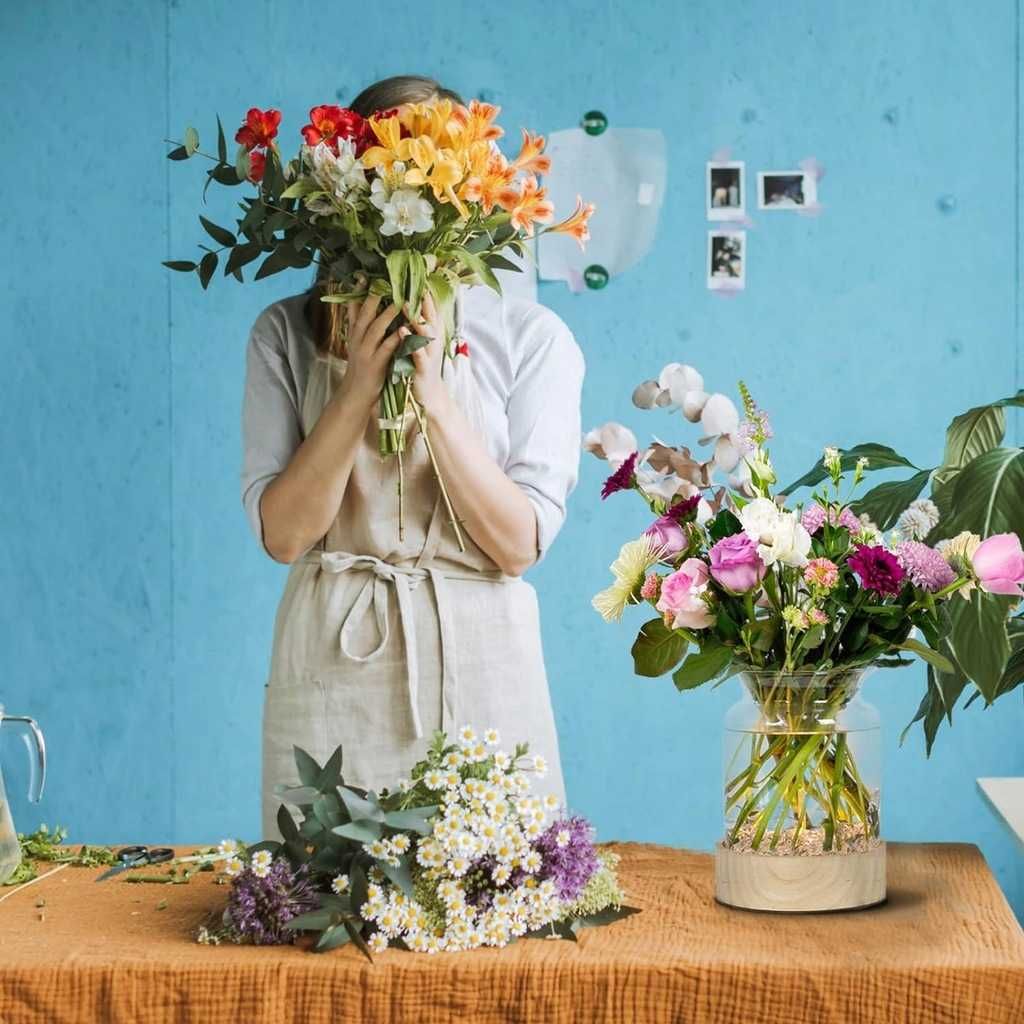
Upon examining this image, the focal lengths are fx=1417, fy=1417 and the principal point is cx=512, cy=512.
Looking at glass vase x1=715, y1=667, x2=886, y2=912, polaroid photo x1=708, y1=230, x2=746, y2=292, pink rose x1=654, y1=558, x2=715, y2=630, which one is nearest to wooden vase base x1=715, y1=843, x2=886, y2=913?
glass vase x1=715, y1=667, x2=886, y2=912

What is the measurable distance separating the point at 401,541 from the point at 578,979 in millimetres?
804

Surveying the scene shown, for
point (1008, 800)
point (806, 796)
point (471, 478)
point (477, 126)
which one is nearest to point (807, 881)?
point (806, 796)

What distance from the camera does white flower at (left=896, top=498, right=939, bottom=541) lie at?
1287 millimetres

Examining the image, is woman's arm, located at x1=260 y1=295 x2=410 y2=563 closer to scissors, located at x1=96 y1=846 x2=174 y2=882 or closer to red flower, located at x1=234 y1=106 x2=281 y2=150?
red flower, located at x1=234 y1=106 x2=281 y2=150

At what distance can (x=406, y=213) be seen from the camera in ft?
4.69

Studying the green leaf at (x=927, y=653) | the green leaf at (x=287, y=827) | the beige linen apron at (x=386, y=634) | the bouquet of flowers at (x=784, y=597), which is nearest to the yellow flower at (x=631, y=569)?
the bouquet of flowers at (x=784, y=597)

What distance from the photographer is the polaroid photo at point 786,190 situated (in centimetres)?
302

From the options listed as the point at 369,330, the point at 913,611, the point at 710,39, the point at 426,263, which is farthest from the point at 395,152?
the point at 710,39

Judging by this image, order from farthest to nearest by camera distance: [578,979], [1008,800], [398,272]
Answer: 1. [1008,800]
2. [398,272]
3. [578,979]

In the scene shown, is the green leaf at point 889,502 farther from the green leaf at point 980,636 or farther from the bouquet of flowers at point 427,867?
the bouquet of flowers at point 427,867

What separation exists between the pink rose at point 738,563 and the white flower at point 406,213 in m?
0.47

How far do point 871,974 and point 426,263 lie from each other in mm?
850

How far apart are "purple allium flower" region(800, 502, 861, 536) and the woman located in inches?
22.5

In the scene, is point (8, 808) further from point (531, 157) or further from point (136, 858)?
point (531, 157)
